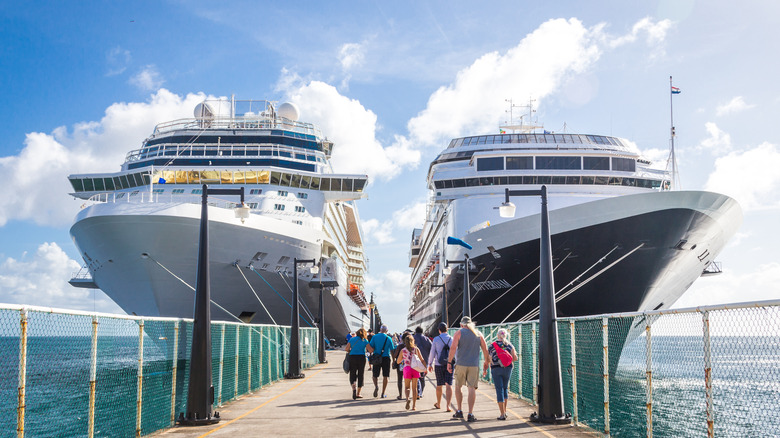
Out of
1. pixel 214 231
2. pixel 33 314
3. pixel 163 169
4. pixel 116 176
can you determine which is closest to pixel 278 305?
pixel 214 231

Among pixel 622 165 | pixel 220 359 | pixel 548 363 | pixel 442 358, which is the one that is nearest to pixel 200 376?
pixel 220 359

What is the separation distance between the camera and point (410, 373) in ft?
38.0

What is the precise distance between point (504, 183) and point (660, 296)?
11264 millimetres

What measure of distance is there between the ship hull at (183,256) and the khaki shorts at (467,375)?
15.5 meters

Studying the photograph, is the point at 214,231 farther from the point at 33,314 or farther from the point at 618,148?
the point at 618,148

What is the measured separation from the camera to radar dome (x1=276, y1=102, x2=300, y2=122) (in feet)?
133

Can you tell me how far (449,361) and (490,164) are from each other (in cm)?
2518

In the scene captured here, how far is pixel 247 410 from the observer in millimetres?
11172

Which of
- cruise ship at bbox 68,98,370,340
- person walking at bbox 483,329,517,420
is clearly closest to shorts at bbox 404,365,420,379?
person walking at bbox 483,329,517,420

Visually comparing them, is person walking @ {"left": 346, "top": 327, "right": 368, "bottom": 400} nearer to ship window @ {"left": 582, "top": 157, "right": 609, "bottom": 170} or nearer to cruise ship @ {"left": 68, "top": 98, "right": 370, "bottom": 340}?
cruise ship @ {"left": 68, "top": 98, "right": 370, "bottom": 340}

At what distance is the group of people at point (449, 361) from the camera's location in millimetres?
9742

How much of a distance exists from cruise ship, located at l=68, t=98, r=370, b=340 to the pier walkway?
946 centimetres

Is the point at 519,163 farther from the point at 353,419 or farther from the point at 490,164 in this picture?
the point at 353,419

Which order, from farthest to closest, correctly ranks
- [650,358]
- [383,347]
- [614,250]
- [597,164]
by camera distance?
1. [597,164]
2. [614,250]
3. [383,347]
4. [650,358]
